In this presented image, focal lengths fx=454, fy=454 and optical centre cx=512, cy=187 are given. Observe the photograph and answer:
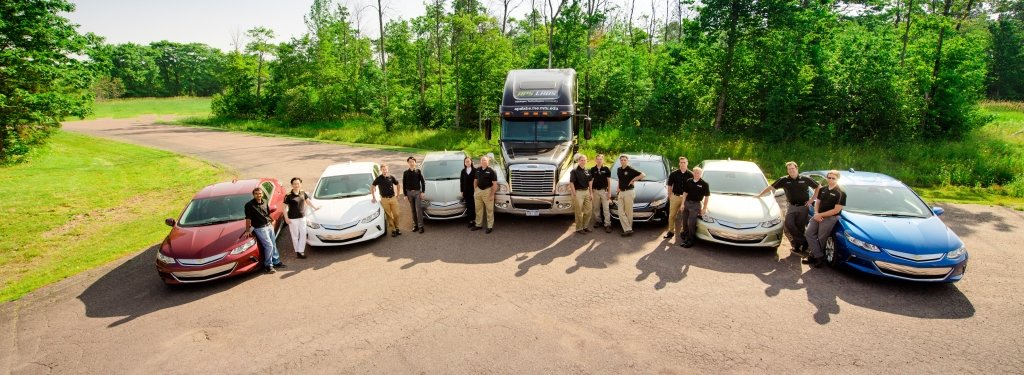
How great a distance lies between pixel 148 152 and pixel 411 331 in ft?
85.6

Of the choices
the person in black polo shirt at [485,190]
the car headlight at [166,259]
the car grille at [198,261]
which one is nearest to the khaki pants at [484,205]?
the person in black polo shirt at [485,190]

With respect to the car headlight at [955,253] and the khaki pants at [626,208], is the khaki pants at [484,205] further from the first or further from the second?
the car headlight at [955,253]

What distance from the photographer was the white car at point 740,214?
8.52 m

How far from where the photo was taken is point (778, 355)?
545cm

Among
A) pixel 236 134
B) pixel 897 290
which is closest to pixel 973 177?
pixel 897 290

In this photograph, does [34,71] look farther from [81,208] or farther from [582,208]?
[582,208]

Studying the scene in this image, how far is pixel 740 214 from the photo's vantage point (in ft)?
28.8

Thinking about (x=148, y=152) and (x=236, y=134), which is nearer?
(x=148, y=152)

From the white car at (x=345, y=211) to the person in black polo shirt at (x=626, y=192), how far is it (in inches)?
206

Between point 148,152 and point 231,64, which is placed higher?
point 231,64

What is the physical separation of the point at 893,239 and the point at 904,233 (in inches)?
11.2

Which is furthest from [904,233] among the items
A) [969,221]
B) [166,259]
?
[166,259]

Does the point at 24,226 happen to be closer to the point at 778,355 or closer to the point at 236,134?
the point at 778,355

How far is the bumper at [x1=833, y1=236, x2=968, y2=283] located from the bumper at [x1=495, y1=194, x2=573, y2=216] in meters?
5.43
